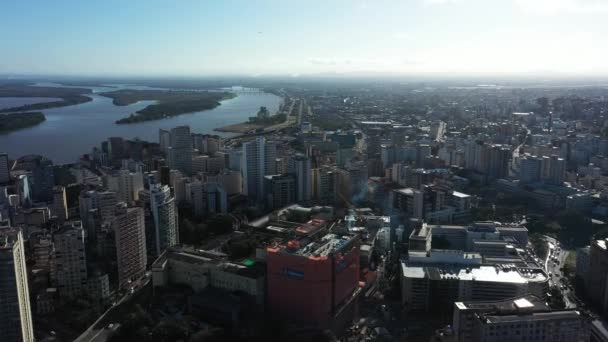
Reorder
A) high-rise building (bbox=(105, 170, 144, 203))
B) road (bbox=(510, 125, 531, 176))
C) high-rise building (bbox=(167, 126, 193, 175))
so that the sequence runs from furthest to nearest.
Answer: high-rise building (bbox=(167, 126, 193, 175)) → road (bbox=(510, 125, 531, 176)) → high-rise building (bbox=(105, 170, 144, 203))

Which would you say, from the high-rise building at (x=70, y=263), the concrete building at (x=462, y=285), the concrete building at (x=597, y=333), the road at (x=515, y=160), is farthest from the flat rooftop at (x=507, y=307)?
the road at (x=515, y=160)

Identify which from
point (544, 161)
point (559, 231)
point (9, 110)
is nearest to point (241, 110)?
point (9, 110)

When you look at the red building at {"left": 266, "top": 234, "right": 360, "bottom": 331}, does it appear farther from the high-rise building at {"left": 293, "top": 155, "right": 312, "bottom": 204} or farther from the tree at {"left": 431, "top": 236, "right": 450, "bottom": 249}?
the high-rise building at {"left": 293, "top": 155, "right": 312, "bottom": 204}

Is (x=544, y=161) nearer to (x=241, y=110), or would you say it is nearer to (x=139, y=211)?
(x=139, y=211)

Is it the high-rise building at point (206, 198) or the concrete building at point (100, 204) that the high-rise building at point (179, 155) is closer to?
the high-rise building at point (206, 198)

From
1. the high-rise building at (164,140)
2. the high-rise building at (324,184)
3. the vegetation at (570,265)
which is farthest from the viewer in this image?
the high-rise building at (164,140)

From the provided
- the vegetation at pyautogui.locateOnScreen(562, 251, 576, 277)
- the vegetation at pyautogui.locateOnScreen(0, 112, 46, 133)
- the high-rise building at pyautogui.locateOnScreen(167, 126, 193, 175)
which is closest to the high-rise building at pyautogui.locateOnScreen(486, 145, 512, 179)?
the vegetation at pyautogui.locateOnScreen(562, 251, 576, 277)
